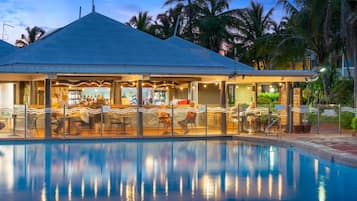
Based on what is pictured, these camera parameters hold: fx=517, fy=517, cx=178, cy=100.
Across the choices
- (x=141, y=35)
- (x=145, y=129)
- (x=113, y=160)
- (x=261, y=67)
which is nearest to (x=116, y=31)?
(x=141, y=35)

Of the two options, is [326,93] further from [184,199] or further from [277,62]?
[184,199]

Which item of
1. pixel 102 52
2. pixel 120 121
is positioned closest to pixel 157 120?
pixel 120 121

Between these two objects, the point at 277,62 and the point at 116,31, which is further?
the point at 277,62

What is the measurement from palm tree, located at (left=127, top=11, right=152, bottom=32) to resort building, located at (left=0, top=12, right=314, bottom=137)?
800 inches

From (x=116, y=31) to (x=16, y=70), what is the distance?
215 inches

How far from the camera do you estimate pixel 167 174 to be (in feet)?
36.8

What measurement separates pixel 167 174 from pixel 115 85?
468 inches

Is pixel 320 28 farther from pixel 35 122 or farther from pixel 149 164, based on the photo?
pixel 149 164

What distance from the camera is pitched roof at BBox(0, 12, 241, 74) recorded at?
728 inches

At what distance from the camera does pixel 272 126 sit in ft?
63.6

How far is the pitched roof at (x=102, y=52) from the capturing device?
18.5 meters

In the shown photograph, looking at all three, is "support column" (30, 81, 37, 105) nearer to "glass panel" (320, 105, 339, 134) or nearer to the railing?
the railing

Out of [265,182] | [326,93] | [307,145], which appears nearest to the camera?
[265,182]

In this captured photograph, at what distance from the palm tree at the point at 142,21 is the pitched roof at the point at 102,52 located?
20.4m
